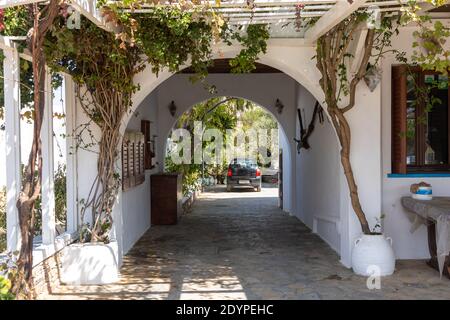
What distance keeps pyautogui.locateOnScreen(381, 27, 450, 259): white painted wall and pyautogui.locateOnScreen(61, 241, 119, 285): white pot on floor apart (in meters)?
3.74

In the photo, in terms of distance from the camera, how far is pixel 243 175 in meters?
19.7

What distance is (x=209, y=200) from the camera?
16.6 metres

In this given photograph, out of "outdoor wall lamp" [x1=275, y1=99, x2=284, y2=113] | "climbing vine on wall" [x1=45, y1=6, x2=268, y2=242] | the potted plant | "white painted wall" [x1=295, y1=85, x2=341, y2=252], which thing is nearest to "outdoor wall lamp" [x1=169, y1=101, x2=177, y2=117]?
"outdoor wall lamp" [x1=275, y1=99, x2=284, y2=113]

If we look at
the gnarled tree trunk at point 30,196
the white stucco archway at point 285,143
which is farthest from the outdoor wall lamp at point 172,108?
the gnarled tree trunk at point 30,196

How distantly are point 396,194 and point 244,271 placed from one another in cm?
235

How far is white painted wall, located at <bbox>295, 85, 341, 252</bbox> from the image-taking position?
320 inches

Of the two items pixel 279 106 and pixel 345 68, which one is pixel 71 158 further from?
pixel 279 106

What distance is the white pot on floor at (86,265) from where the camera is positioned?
6059 millimetres

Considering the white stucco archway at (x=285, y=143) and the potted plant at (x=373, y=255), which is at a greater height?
the white stucco archway at (x=285, y=143)

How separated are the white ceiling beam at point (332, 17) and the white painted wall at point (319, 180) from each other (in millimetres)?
2037

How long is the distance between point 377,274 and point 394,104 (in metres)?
2.32

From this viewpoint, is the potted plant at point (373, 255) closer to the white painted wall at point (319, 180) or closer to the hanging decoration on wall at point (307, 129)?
the white painted wall at point (319, 180)
